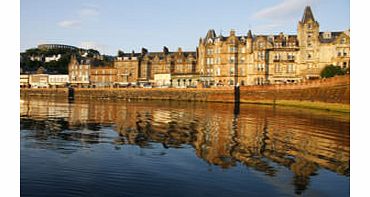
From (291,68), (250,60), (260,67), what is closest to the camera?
(291,68)

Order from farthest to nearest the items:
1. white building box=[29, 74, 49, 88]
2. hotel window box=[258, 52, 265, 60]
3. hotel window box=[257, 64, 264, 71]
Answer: white building box=[29, 74, 49, 88] < hotel window box=[257, 64, 264, 71] < hotel window box=[258, 52, 265, 60]

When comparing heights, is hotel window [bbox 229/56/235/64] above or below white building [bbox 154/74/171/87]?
above

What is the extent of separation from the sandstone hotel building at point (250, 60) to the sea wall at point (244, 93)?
12062 mm

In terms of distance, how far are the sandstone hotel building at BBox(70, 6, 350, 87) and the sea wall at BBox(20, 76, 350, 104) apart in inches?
475

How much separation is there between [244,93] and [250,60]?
18.9m

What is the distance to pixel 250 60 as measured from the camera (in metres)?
94.1

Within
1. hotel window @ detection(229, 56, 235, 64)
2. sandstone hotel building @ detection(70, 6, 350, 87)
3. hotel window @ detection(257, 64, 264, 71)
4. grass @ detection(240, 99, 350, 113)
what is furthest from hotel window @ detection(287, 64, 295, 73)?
grass @ detection(240, 99, 350, 113)

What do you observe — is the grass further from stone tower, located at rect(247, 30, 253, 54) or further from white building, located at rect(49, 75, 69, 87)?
white building, located at rect(49, 75, 69, 87)

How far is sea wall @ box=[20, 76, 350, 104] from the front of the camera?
175 ft

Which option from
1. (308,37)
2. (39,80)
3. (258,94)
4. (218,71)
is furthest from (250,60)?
(39,80)

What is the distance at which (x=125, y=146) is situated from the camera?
22656 millimetres

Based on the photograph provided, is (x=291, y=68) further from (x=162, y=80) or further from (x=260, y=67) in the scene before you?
(x=162, y=80)

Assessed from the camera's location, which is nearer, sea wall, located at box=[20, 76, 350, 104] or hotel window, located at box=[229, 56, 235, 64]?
sea wall, located at box=[20, 76, 350, 104]
